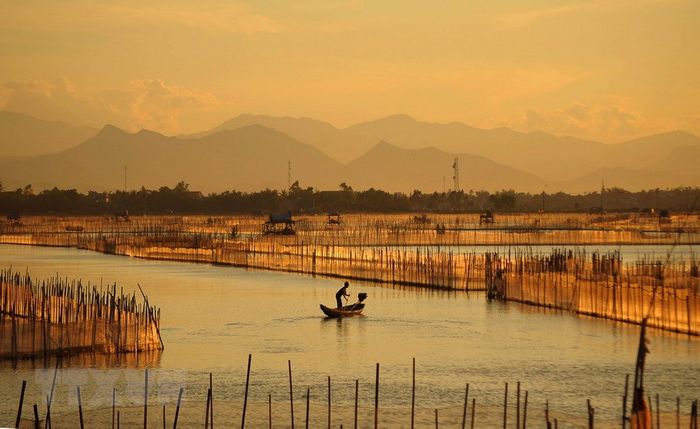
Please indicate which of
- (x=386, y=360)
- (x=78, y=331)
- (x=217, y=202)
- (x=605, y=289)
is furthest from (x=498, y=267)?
(x=217, y=202)

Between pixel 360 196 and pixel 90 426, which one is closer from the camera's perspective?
pixel 90 426

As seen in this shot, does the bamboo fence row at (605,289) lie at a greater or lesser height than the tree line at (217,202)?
lesser

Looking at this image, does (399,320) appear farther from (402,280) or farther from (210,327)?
(402,280)

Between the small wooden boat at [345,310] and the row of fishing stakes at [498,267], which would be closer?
the row of fishing stakes at [498,267]

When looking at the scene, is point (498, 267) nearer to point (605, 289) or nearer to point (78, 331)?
point (605, 289)

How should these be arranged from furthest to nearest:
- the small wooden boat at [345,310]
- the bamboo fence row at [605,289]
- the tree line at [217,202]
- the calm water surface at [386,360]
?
the tree line at [217,202], the small wooden boat at [345,310], the bamboo fence row at [605,289], the calm water surface at [386,360]

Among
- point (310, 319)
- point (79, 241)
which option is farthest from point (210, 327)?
point (79, 241)

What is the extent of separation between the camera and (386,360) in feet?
88.3

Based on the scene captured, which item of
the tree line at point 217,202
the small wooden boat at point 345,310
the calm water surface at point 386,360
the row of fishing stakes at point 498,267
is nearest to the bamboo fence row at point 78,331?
the calm water surface at point 386,360

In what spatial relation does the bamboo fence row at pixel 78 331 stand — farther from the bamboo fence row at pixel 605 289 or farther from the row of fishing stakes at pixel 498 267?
the row of fishing stakes at pixel 498 267

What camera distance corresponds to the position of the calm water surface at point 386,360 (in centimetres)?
2106

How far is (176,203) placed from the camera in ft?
573

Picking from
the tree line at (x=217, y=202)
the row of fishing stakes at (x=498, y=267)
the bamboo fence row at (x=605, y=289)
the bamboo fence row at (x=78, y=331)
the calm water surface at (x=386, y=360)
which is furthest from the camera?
the tree line at (x=217, y=202)

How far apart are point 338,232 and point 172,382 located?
59.8 metres
